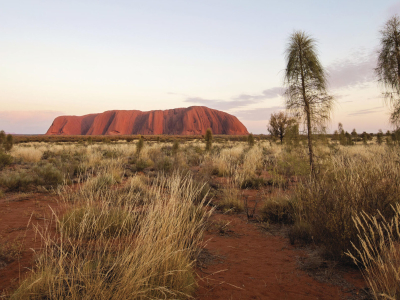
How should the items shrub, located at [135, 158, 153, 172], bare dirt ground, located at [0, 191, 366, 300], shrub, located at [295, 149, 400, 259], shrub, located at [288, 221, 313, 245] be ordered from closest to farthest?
bare dirt ground, located at [0, 191, 366, 300], shrub, located at [295, 149, 400, 259], shrub, located at [288, 221, 313, 245], shrub, located at [135, 158, 153, 172]

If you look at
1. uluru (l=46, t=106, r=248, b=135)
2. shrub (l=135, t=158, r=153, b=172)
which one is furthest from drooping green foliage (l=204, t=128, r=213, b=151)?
uluru (l=46, t=106, r=248, b=135)

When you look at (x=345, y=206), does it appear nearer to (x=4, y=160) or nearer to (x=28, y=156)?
(x=4, y=160)

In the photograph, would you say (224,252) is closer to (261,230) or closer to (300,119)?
(261,230)

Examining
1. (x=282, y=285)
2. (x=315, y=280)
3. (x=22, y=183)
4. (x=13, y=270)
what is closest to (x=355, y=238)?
(x=315, y=280)

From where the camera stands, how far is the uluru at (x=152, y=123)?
11750 cm

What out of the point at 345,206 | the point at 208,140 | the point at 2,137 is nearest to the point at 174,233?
the point at 345,206

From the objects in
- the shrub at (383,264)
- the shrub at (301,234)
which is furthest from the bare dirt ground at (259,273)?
the shrub at (383,264)

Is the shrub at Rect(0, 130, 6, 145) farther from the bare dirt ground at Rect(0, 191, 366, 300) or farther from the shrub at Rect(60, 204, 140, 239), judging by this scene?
the shrub at Rect(60, 204, 140, 239)

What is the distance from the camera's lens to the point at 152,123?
120 m

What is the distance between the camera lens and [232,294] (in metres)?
2.62

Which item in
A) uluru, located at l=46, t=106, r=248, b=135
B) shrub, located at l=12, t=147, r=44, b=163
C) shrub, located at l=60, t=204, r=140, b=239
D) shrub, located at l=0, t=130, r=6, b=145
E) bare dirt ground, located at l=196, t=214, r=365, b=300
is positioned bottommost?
bare dirt ground, located at l=196, t=214, r=365, b=300

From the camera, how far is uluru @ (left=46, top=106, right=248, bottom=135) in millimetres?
117500

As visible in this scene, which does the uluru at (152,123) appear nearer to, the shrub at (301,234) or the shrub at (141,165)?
the shrub at (141,165)

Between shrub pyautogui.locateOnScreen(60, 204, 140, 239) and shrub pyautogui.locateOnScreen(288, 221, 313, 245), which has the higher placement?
shrub pyautogui.locateOnScreen(60, 204, 140, 239)
